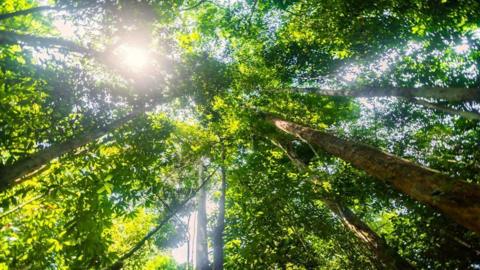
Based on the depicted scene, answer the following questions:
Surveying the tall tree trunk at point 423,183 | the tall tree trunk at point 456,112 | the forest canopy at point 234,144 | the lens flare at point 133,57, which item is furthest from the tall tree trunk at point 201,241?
the tall tree trunk at point 456,112

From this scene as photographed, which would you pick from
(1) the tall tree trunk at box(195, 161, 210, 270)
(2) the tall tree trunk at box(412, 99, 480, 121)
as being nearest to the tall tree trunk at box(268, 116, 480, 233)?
(2) the tall tree trunk at box(412, 99, 480, 121)

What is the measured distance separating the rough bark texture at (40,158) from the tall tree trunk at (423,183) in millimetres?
4836

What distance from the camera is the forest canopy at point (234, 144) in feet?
16.5

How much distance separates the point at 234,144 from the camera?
1036cm

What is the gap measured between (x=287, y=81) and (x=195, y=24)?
583 centimetres

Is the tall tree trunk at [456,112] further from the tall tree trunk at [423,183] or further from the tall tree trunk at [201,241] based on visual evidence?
the tall tree trunk at [201,241]

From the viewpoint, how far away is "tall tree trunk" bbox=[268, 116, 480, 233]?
3480mm

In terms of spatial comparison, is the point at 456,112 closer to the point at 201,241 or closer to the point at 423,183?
the point at 423,183

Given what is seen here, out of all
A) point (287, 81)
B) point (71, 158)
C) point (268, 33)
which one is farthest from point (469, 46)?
point (71, 158)

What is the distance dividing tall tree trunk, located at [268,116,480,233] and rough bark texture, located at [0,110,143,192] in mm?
4836

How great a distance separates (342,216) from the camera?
290 inches

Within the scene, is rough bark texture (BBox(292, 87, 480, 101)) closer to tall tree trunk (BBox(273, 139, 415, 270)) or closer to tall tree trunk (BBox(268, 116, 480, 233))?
tall tree trunk (BBox(268, 116, 480, 233))

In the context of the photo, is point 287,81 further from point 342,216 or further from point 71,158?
point 71,158

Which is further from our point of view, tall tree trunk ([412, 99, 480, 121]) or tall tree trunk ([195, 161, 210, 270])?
tall tree trunk ([195, 161, 210, 270])
